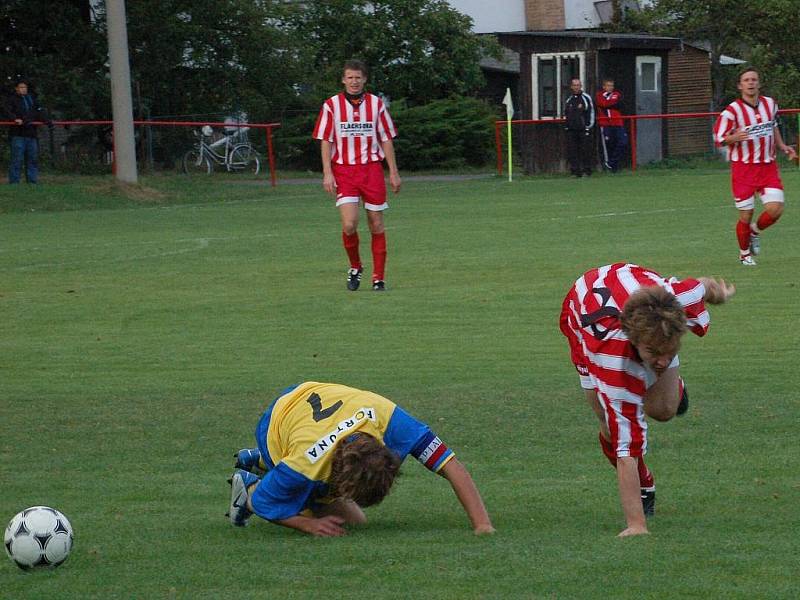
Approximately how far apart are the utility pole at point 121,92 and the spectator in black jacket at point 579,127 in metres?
10.2

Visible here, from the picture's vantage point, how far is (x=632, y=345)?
16.5ft

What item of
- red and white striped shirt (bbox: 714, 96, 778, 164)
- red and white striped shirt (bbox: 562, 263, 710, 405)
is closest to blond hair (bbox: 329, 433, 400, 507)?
red and white striped shirt (bbox: 562, 263, 710, 405)

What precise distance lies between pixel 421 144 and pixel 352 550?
31.9m

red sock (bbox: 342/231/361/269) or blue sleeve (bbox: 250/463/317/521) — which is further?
red sock (bbox: 342/231/361/269)

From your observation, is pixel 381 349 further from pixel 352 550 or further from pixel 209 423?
pixel 352 550

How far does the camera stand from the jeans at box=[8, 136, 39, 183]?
2661 cm

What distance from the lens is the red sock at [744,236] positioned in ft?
46.7

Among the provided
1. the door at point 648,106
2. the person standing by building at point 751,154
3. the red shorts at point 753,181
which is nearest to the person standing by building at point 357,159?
the person standing by building at point 751,154

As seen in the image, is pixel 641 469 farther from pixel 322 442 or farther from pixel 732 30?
pixel 732 30

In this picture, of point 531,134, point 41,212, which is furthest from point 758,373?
point 531,134

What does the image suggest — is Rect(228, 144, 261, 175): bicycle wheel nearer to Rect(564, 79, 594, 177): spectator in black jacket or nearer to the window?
Rect(564, 79, 594, 177): spectator in black jacket

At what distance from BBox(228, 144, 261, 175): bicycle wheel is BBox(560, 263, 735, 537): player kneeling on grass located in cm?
2846

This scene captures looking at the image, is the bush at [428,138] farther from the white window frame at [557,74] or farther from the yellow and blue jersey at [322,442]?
the yellow and blue jersey at [322,442]

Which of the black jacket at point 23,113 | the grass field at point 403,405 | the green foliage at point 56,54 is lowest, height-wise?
the grass field at point 403,405
